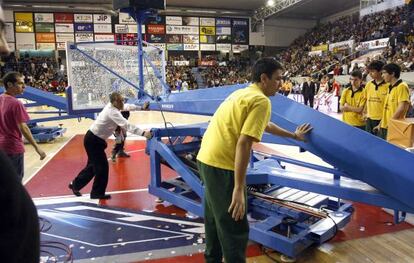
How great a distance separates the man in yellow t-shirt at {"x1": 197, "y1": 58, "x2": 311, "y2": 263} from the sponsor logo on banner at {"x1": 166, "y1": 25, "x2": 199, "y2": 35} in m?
28.1

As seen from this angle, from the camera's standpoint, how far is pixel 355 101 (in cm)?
516

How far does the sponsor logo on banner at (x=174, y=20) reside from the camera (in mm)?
29194

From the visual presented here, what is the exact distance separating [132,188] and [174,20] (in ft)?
85.6

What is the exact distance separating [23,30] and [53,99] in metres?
21.3

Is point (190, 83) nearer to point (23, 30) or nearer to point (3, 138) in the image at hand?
point (23, 30)

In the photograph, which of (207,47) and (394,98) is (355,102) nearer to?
(394,98)

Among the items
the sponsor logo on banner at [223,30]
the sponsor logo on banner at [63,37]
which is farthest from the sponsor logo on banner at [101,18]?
the sponsor logo on banner at [223,30]

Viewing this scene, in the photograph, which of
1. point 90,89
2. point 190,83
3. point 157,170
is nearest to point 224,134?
point 157,170

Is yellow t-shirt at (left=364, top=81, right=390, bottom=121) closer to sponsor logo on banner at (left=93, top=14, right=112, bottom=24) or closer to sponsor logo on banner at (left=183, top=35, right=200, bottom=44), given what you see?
sponsor logo on banner at (left=93, top=14, right=112, bottom=24)

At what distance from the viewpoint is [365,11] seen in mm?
26438

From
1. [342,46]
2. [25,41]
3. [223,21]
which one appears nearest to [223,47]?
[223,21]

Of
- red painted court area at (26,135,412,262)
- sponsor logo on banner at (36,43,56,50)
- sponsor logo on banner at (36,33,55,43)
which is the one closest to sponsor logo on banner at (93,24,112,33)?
sponsor logo on banner at (36,33,55,43)

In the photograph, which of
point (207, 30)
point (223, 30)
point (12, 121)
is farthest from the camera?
point (223, 30)

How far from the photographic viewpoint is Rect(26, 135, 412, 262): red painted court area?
12.3 feet
